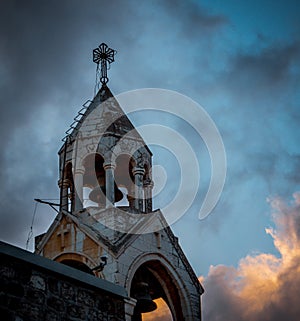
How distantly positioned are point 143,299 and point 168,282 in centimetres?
137

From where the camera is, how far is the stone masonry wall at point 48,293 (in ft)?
23.6

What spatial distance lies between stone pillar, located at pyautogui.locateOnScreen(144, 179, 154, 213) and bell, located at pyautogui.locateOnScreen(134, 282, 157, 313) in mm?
2444

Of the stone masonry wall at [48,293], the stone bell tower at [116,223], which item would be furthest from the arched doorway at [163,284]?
the stone masonry wall at [48,293]

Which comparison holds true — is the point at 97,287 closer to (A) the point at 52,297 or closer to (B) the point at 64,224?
(A) the point at 52,297

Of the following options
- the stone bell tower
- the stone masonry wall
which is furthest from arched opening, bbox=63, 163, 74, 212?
the stone masonry wall

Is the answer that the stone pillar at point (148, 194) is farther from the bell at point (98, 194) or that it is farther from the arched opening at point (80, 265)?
the arched opening at point (80, 265)

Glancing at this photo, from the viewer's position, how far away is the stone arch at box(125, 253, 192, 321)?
14.7 meters

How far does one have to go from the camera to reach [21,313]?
23.6 ft

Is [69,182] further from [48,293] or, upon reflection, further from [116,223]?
[48,293]

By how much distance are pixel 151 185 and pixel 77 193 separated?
213 centimetres

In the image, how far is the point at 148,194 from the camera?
53.6 feet

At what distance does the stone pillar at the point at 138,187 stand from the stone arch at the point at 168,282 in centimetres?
160

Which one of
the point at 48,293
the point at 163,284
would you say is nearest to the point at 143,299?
the point at 163,284

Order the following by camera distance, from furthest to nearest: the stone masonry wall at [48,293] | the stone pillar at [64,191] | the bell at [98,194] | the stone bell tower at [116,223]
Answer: the bell at [98,194] < the stone pillar at [64,191] < the stone bell tower at [116,223] < the stone masonry wall at [48,293]
